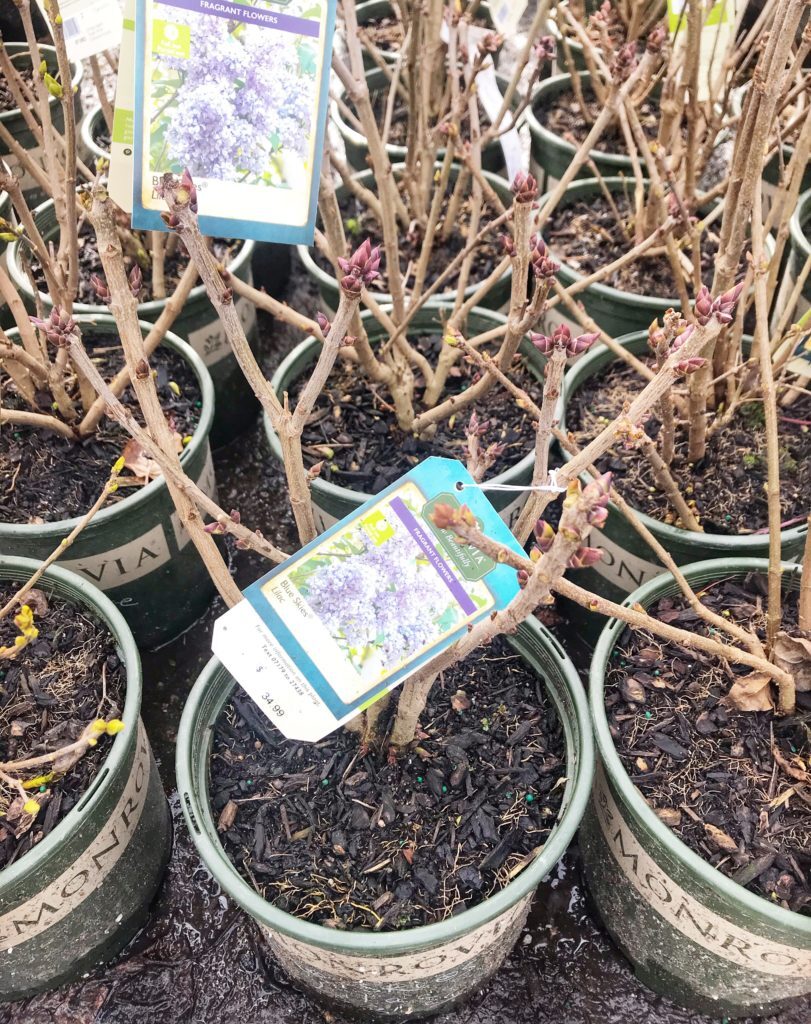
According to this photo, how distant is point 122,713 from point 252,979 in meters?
0.51

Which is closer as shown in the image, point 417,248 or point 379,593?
point 379,593

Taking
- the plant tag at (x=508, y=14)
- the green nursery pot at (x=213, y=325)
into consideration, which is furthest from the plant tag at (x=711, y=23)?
the green nursery pot at (x=213, y=325)

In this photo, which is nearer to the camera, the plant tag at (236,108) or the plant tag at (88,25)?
the plant tag at (236,108)

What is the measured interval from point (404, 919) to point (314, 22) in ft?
3.75

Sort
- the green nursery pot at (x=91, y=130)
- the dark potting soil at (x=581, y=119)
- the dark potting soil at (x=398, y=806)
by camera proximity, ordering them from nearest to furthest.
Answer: the dark potting soil at (x=398, y=806) < the green nursery pot at (x=91, y=130) < the dark potting soil at (x=581, y=119)

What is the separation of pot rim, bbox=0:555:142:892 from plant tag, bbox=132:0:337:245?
613 millimetres

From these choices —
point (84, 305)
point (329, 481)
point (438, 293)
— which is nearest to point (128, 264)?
point (84, 305)

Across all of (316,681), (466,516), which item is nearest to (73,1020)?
(316,681)

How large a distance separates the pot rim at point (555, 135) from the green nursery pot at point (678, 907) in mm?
1395

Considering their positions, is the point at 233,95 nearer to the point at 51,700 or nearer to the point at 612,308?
the point at 51,700

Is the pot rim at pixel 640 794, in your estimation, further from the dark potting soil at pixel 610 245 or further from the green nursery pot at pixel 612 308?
the dark potting soil at pixel 610 245

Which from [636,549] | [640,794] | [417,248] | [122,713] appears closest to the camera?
[640,794]

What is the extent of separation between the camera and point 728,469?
1516 mm

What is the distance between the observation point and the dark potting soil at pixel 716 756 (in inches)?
40.6
